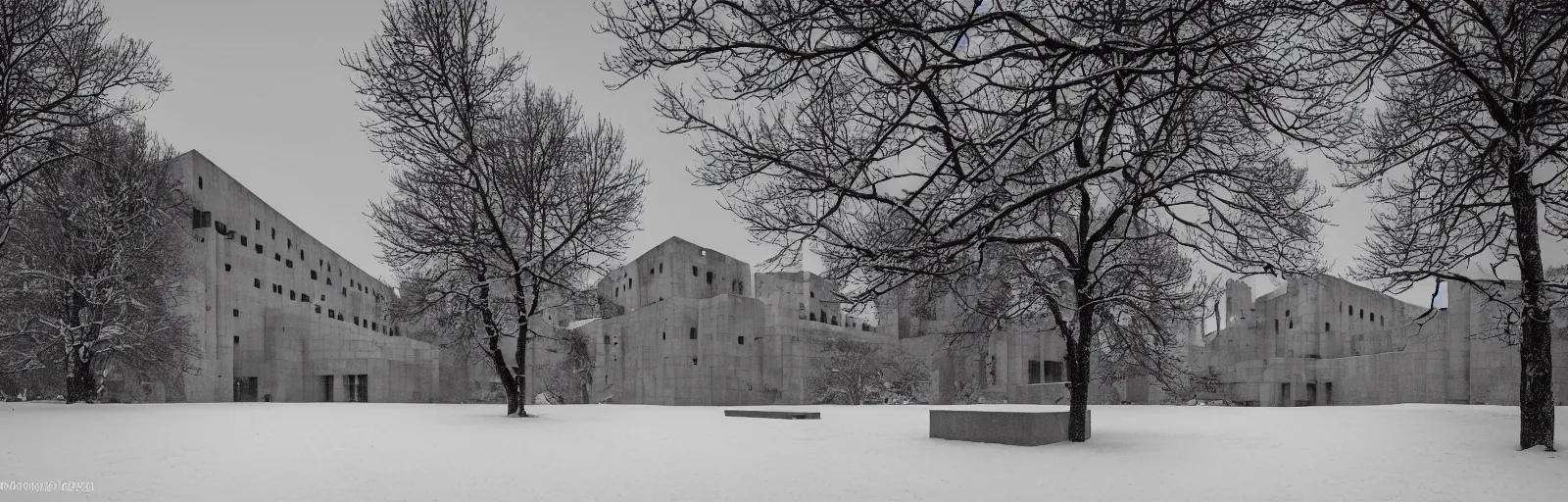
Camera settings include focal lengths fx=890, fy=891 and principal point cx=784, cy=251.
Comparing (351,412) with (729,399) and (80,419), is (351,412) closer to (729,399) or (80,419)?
(80,419)

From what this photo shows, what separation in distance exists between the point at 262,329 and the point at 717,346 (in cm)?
2278

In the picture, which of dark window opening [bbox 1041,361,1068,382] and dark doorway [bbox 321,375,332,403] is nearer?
dark doorway [bbox 321,375,332,403]

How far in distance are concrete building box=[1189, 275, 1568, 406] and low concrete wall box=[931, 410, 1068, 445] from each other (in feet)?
66.8

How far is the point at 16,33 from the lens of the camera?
52.9ft

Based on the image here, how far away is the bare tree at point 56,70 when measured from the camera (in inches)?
620

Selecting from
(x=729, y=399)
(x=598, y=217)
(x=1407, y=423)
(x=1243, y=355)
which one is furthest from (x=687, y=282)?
(x=1243, y=355)

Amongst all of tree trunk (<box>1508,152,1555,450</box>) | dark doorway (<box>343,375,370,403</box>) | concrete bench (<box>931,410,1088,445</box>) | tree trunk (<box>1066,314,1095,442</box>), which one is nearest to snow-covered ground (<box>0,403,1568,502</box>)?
tree trunk (<box>1066,314,1095,442</box>)

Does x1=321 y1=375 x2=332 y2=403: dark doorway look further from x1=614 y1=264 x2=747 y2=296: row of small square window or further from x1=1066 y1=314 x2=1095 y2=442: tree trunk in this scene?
x1=1066 y1=314 x2=1095 y2=442: tree trunk

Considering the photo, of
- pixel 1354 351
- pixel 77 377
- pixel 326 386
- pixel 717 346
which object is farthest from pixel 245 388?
pixel 1354 351

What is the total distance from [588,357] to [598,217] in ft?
124

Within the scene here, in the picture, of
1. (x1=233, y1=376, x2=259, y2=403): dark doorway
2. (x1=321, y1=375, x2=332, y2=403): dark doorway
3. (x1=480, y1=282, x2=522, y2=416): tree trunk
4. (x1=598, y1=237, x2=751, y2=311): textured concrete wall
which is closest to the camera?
(x1=480, y1=282, x2=522, y2=416): tree trunk

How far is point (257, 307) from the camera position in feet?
143

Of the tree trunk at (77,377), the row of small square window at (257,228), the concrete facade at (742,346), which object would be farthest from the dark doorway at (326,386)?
the tree trunk at (77,377)

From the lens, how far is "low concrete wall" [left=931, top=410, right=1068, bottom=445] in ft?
42.5
